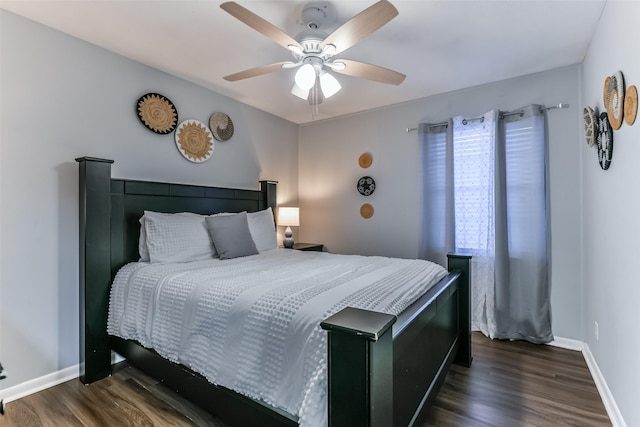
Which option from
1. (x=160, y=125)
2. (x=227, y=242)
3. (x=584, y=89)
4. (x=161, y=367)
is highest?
(x=584, y=89)

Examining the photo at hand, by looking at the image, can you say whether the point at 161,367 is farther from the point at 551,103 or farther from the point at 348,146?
the point at 551,103

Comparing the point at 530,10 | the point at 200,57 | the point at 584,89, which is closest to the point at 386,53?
the point at 530,10

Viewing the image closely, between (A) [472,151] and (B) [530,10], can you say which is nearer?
(B) [530,10]

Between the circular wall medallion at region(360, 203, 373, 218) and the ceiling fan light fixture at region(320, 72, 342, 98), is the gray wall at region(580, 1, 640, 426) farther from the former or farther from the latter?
the circular wall medallion at region(360, 203, 373, 218)

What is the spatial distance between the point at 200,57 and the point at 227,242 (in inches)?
62.4

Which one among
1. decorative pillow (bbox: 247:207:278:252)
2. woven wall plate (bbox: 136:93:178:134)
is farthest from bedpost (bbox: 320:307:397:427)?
woven wall plate (bbox: 136:93:178:134)

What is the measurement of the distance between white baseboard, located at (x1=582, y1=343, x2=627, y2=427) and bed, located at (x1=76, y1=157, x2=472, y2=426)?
2.60ft

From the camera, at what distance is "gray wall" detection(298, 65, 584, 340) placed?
278 centimetres

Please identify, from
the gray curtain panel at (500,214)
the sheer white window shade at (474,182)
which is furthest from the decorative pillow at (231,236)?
the sheer white window shade at (474,182)

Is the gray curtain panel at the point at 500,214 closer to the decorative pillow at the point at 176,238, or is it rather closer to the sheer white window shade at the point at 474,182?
the sheer white window shade at the point at 474,182

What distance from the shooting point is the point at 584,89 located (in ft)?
→ 8.64

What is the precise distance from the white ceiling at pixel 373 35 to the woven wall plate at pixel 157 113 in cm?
12

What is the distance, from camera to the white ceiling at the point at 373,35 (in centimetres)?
197

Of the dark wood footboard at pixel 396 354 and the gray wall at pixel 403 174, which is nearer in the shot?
the dark wood footboard at pixel 396 354
